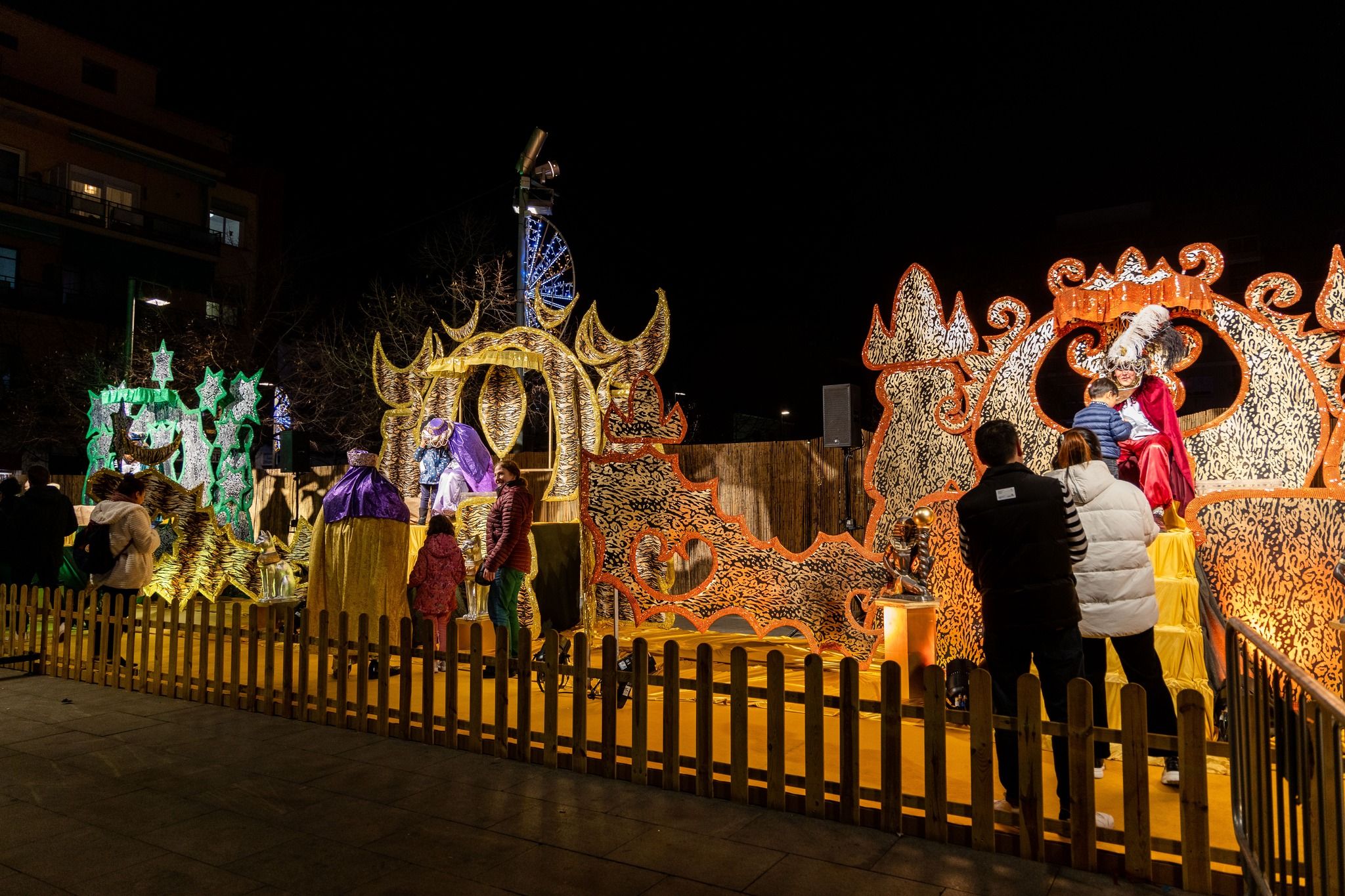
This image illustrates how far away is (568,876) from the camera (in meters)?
3.32

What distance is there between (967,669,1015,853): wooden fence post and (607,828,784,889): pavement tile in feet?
2.67

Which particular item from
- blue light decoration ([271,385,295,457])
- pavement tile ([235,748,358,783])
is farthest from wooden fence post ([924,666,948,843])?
blue light decoration ([271,385,295,457])

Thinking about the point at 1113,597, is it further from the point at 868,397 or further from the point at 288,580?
the point at 868,397

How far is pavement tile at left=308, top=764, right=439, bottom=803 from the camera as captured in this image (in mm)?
4289

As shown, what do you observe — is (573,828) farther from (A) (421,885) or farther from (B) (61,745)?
(B) (61,745)

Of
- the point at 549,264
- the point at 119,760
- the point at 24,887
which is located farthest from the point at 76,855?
the point at 549,264

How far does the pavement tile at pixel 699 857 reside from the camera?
333cm

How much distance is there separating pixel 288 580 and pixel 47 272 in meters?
20.8

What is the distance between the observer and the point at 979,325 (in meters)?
21.1

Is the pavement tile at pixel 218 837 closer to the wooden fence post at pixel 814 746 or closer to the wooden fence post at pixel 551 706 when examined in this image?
the wooden fence post at pixel 551 706

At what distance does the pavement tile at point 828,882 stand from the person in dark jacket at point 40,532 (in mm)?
8285

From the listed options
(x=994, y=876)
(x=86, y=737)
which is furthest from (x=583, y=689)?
(x=86, y=737)

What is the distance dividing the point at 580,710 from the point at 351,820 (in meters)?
1.18

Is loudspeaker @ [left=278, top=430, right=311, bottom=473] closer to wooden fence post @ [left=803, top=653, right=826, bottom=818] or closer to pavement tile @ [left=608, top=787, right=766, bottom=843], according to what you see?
pavement tile @ [left=608, top=787, right=766, bottom=843]
